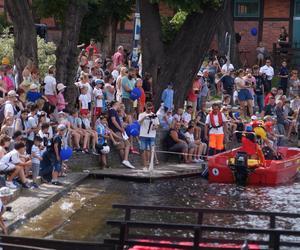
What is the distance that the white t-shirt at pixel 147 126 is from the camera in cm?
2655

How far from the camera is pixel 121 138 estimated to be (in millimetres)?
26453

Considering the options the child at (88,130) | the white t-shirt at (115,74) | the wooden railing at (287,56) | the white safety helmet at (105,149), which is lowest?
the white safety helmet at (105,149)

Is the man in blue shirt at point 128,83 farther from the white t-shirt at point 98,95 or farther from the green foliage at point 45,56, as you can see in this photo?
the green foliage at point 45,56

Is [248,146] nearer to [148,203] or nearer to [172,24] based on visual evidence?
[148,203]

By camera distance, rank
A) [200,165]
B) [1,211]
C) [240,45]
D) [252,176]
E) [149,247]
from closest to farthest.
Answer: [149,247] < [1,211] < [252,176] < [200,165] < [240,45]

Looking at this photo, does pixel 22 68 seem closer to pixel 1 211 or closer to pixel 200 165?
pixel 200 165

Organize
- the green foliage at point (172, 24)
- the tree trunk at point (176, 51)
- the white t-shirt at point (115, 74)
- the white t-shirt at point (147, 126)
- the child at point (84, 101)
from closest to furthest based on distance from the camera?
1. the child at point (84, 101)
2. the white t-shirt at point (147, 126)
3. the white t-shirt at point (115, 74)
4. the tree trunk at point (176, 51)
5. the green foliage at point (172, 24)

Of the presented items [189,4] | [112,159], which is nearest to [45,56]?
[189,4]

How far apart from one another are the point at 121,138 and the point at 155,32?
6262mm

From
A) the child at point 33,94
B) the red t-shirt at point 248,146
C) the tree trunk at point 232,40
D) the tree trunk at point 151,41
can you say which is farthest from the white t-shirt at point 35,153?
the tree trunk at point 232,40

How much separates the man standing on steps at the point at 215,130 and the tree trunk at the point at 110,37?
1338 centimetres

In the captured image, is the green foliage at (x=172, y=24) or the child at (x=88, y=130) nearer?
the child at (x=88, y=130)

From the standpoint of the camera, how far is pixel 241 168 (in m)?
25.9

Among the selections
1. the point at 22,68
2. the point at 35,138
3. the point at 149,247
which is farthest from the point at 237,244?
A: the point at 22,68
